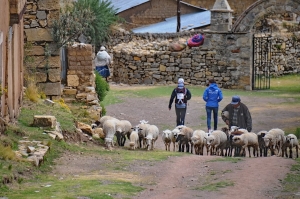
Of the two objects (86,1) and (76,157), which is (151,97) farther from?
(76,157)

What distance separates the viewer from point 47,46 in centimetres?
2409

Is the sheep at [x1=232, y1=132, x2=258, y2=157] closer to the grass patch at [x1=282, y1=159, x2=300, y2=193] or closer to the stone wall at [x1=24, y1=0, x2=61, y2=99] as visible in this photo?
the grass patch at [x1=282, y1=159, x2=300, y2=193]

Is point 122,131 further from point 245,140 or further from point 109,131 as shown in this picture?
point 245,140

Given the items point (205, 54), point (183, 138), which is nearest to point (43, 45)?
point (183, 138)

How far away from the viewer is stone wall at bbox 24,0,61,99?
947 inches

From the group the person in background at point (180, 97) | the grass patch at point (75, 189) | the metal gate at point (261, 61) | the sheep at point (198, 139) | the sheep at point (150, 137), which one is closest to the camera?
the grass patch at point (75, 189)

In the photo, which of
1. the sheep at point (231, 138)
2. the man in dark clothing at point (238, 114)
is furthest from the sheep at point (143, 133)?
the man in dark clothing at point (238, 114)

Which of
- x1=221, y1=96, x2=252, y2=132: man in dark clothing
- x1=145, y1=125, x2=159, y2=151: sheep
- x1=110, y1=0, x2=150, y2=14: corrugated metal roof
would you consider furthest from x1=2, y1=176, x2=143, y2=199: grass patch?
x1=110, y1=0, x2=150, y2=14: corrugated metal roof

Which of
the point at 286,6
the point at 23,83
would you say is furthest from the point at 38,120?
the point at 286,6

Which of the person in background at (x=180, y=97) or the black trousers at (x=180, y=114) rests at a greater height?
the person in background at (x=180, y=97)

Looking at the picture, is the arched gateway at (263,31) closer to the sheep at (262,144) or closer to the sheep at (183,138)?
the sheep at (262,144)

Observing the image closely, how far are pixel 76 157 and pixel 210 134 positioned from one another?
4.33 metres

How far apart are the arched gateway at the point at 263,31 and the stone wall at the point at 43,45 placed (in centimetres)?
1404

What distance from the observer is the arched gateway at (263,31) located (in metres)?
36.3
